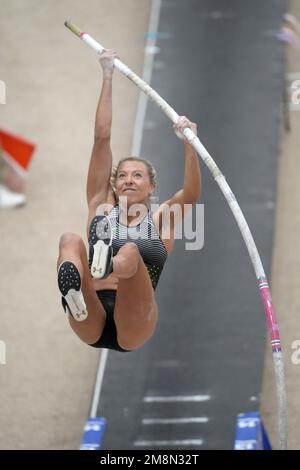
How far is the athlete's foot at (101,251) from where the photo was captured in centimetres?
469

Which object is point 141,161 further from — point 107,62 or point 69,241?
point 69,241

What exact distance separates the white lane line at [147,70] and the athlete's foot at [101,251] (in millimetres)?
3368

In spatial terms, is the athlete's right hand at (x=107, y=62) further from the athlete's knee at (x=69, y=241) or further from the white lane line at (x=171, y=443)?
the white lane line at (x=171, y=443)

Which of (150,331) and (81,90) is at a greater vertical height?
(81,90)

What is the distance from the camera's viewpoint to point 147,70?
30.3 ft

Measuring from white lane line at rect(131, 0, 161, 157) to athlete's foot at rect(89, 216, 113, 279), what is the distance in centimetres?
337

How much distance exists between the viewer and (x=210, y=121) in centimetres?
870

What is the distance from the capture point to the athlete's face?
5.41m

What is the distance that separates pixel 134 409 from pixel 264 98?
3.44 m

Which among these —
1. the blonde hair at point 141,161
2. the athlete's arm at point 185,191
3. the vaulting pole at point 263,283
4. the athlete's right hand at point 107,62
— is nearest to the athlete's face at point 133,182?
the blonde hair at point 141,161

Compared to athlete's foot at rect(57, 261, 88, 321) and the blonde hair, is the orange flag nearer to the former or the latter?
the blonde hair

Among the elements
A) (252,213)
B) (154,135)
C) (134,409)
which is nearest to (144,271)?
(134,409)

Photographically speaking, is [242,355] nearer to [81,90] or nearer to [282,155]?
[282,155]
